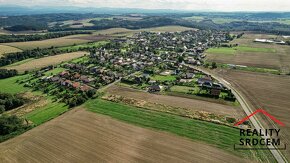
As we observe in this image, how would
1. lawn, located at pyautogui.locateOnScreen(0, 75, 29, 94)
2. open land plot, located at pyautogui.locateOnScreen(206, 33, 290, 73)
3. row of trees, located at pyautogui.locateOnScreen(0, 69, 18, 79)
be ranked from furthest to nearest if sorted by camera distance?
1. open land plot, located at pyautogui.locateOnScreen(206, 33, 290, 73)
2. row of trees, located at pyautogui.locateOnScreen(0, 69, 18, 79)
3. lawn, located at pyautogui.locateOnScreen(0, 75, 29, 94)

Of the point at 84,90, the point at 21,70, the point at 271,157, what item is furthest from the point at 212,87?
the point at 21,70

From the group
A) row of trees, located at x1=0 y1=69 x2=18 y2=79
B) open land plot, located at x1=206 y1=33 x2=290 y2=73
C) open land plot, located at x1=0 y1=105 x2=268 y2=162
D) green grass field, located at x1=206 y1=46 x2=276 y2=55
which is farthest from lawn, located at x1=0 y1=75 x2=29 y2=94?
green grass field, located at x1=206 y1=46 x2=276 y2=55

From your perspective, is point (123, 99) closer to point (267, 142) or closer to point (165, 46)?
point (267, 142)

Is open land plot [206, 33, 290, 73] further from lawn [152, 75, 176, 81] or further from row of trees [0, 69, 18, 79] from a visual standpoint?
row of trees [0, 69, 18, 79]

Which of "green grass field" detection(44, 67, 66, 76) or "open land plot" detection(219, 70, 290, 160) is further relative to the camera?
"green grass field" detection(44, 67, 66, 76)

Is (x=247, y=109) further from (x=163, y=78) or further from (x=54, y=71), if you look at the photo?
(x=54, y=71)

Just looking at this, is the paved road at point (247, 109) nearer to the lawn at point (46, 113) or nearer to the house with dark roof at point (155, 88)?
the house with dark roof at point (155, 88)

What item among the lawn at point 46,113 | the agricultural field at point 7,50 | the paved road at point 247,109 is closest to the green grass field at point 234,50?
the paved road at point 247,109
